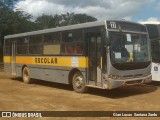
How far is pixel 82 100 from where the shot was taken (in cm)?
1270

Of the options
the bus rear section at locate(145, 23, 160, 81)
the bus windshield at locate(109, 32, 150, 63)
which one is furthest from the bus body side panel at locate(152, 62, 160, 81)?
the bus windshield at locate(109, 32, 150, 63)

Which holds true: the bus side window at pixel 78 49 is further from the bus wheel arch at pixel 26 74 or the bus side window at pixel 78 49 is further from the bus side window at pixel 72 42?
the bus wheel arch at pixel 26 74

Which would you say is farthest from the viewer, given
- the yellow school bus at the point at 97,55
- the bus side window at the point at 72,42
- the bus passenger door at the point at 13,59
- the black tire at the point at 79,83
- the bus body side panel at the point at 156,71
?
the bus passenger door at the point at 13,59

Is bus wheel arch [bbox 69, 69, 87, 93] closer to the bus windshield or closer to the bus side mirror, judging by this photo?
the bus windshield

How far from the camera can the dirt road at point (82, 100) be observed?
11164 millimetres

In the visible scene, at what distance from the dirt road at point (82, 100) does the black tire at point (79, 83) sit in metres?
0.25

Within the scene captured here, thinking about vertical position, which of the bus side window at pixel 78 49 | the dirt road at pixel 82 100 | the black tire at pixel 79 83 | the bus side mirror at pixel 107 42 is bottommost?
the dirt road at pixel 82 100

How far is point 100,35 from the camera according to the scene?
13.4 meters

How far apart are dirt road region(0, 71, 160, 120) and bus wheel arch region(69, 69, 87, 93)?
0.88 ft

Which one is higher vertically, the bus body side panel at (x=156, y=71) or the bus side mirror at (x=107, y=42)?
the bus side mirror at (x=107, y=42)

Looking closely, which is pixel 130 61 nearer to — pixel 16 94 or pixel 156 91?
pixel 156 91

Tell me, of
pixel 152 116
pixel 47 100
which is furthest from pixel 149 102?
pixel 47 100

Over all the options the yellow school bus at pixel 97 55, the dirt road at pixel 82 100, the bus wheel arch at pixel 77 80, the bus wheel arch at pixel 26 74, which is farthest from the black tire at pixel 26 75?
the bus wheel arch at pixel 77 80

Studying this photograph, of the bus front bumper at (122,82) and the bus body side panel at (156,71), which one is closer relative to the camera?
the bus front bumper at (122,82)
